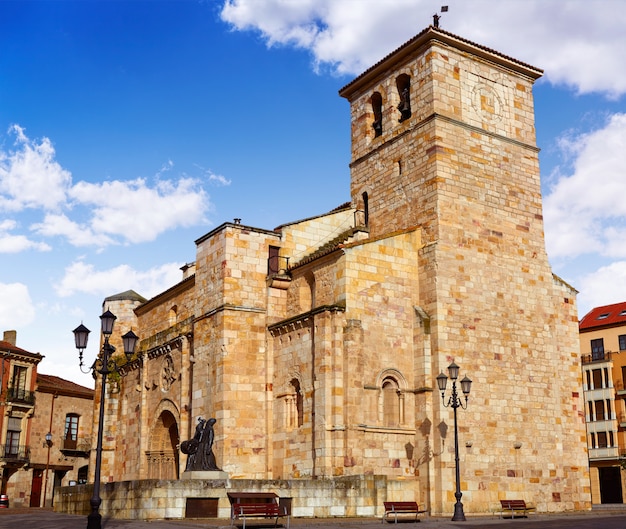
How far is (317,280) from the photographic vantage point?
2602 centimetres

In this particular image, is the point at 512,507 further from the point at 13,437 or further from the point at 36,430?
the point at 36,430

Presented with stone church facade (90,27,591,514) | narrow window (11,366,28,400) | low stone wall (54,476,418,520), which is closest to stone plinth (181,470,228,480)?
low stone wall (54,476,418,520)

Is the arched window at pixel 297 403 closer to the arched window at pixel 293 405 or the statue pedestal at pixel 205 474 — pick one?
the arched window at pixel 293 405

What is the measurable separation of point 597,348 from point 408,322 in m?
30.2

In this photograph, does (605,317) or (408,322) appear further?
(605,317)

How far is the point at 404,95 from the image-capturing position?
29203 millimetres

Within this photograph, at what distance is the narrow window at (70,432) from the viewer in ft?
151

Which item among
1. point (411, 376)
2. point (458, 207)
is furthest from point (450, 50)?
point (411, 376)

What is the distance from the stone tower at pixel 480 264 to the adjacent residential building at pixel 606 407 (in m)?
22.5

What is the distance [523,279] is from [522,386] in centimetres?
382

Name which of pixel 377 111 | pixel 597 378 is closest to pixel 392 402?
pixel 377 111

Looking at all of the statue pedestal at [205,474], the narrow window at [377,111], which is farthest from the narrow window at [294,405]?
the narrow window at [377,111]

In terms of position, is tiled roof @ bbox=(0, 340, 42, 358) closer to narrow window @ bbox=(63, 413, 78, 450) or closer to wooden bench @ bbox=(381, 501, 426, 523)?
narrow window @ bbox=(63, 413, 78, 450)

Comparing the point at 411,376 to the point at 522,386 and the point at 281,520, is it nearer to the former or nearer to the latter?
the point at 522,386
